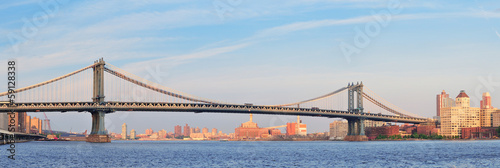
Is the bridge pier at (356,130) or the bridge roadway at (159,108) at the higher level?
the bridge roadway at (159,108)

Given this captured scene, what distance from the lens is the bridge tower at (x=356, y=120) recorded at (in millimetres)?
173887

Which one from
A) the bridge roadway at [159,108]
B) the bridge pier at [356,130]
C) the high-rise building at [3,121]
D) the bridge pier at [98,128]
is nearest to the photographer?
the bridge roadway at [159,108]

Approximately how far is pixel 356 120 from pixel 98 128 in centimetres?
7573

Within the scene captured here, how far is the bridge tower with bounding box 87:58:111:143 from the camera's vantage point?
124812mm

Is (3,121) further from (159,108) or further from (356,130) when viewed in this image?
(356,130)

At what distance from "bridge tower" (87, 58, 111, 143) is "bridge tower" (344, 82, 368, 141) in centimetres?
7220

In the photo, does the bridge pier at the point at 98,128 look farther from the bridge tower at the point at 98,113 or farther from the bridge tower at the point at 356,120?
the bridge tower at the point at 356,120

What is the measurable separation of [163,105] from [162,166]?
237ft

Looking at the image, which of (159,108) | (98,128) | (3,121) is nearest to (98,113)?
(98,128)

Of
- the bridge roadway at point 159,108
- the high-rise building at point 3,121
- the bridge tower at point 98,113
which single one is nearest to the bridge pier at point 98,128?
the bridge tower at point 98,113

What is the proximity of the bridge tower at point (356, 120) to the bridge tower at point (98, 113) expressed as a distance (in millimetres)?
72203

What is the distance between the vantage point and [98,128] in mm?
125125

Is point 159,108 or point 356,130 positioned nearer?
point 159,108

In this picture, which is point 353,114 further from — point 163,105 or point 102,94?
point 102,94
